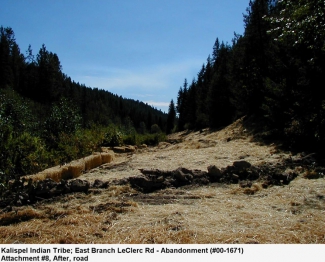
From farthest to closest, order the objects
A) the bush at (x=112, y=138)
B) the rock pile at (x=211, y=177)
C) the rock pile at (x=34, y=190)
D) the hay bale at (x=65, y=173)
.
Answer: the bush at (x=112, y=138), the hay bale at (x=65, y=173), the rock pile at (x=211, y=177), the rock pile at (x=34, y=190)

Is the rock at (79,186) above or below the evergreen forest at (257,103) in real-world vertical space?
below

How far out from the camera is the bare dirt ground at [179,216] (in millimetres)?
3320

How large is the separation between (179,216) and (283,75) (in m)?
9.28

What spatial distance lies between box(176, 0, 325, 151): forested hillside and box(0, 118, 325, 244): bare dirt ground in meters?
2.84

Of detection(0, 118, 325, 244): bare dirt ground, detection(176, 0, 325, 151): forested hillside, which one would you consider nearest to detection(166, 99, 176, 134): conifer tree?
detection(176, 0, 325, 151): forested hillside

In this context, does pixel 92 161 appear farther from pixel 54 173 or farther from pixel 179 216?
pixel 179 216

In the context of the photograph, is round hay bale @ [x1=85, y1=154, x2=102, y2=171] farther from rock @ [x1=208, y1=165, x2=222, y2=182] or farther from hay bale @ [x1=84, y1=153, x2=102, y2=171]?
rock @ [x1=208, y1=165, x2=222, y2=182]

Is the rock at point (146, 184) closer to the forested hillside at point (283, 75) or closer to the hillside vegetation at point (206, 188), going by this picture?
the hillside vegetation at point (206, 188)

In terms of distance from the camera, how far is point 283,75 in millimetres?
11305

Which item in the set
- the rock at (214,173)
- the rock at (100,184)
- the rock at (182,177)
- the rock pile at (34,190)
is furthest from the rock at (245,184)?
the rock pile at (34,190)

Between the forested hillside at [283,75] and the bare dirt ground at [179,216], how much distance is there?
284 centimetres

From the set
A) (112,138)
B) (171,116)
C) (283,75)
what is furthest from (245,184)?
(171,116)
